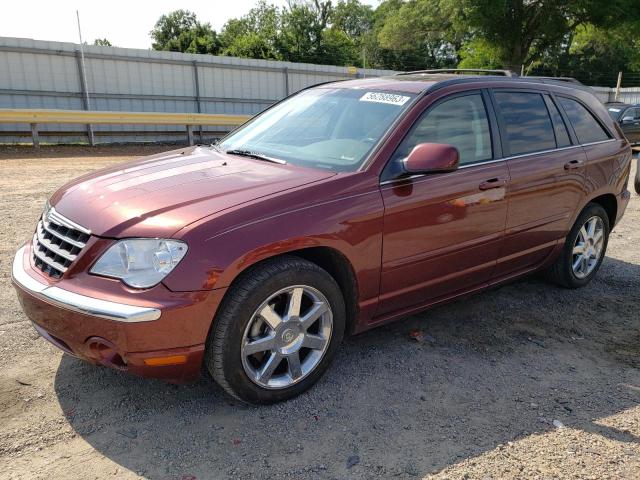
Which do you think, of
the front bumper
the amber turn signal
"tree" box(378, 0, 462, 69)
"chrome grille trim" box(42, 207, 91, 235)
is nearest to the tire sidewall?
the front bumper

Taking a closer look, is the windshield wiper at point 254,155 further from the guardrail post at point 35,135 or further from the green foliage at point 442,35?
the green foliage at point 442,35

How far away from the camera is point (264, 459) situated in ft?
8.70

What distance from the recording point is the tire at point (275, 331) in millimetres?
2803

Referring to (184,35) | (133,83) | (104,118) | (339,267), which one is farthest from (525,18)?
(184,35)

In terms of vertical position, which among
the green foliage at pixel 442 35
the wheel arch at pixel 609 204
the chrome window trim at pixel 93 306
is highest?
the green foliage at pixel 442 35

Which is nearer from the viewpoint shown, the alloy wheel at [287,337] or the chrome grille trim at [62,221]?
the chrome grille trim at [62,221]

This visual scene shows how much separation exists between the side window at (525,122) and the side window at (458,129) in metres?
0.24

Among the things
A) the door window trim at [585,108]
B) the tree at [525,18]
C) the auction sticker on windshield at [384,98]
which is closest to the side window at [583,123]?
the door window trim at [585,108]

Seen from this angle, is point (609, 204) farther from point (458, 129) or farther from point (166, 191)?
point (166, 191)

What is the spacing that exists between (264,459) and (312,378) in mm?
648

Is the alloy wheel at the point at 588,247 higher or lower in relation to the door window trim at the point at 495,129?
lower

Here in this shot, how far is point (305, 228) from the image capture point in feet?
9.69

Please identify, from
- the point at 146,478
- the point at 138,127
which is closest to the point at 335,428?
the point at 146,478

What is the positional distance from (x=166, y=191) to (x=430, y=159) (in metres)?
1.52
